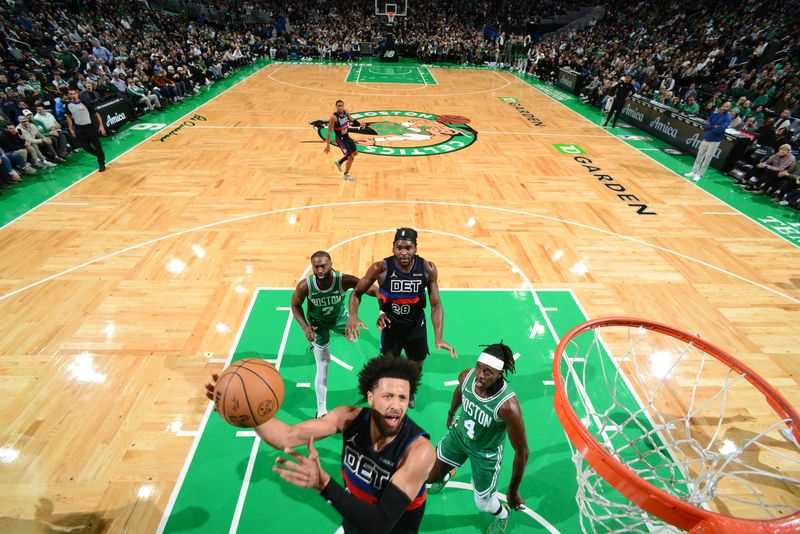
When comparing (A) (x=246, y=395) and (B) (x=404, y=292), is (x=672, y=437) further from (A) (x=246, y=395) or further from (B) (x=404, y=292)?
(A) (x=246, y=395)

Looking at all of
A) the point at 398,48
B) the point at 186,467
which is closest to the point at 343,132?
the point at 186,467

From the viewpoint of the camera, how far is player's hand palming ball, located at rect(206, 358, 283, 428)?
2.50m

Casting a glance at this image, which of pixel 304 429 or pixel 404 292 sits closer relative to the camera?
pixel 304 429

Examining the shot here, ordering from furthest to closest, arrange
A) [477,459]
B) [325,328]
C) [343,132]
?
[343,132] → [325,328] → [477,459]

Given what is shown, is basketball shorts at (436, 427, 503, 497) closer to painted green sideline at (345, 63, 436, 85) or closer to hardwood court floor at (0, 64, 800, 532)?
hardwood court floor at (0, 64, 800, 532)

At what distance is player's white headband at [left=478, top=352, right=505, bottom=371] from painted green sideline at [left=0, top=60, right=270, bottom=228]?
9439 millimetres

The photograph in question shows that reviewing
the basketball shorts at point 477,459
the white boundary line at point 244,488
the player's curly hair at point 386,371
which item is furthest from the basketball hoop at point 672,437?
the white boundary line at point 244,488

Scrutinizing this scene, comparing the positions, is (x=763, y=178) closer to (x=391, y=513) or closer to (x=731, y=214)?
(x=731, y=214)

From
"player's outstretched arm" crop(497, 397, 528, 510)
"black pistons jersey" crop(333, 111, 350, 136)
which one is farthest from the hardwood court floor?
"player's outstretched arm" crop(497, 397, 528, 510)

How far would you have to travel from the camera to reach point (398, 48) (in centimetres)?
2888

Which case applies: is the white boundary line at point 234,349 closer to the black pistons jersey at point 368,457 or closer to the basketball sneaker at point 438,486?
the basketball sneaker at point 438,486

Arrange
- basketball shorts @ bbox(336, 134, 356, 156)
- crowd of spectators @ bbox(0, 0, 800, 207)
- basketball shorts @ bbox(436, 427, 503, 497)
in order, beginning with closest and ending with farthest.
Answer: basketball shorts @ bbox(436, 427, 503, 497) < basketball shorts @ bbox(336, 134, 356, 156) < crowd of spectators @ bbox(0, 0, 800, 207)

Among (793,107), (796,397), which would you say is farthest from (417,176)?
(793,107)

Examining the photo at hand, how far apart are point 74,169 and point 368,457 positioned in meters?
11.6
